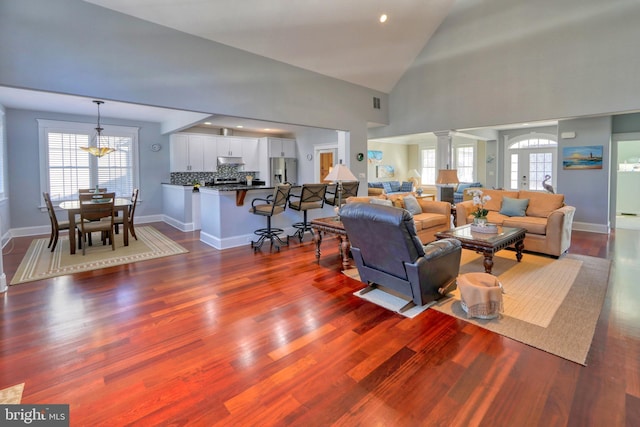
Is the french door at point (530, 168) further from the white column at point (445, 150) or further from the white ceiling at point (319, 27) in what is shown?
the white ceiling at point (319, 27)

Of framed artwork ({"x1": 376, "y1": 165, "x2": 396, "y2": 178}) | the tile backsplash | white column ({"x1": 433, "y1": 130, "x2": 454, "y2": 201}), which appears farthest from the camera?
framed artwork ({"x1": 376, "y1": 165, "x2": 396, "y2": 178})

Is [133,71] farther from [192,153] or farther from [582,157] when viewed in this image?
[582,157]

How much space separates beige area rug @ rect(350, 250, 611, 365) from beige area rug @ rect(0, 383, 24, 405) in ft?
9.99

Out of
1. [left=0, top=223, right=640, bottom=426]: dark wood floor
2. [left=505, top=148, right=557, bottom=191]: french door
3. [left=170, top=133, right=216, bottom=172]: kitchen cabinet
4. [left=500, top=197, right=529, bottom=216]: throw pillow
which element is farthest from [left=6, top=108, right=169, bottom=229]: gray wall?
[left=505, top=148, right=557, bottom=191]: french door

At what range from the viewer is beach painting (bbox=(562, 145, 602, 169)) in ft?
20.9

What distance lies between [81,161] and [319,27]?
6.01 m

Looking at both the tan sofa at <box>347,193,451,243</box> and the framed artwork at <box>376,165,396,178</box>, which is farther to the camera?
the framed artwork at <box>376,165,396,178</box>

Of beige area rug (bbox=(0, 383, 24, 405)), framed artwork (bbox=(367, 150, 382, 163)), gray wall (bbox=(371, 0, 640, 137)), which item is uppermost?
gray wall (bbox=(371, 0, 640, 137))

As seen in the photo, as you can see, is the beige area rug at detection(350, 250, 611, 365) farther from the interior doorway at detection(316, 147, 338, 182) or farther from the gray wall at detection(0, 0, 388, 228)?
the interior doorway at detection(316, 147, 338, 182)

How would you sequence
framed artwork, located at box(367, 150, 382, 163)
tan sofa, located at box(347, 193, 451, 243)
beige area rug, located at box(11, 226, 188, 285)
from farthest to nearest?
framed artwork, located at box(367, 150, 382, 163), tan sofa, located at box(347, 193, 451, 243), beige area rug, located at box(11, 226, 188, 285)

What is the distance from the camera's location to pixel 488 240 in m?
3.76

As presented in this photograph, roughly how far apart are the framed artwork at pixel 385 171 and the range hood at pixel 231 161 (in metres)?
4.94

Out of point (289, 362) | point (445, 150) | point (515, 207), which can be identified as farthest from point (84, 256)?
point (445, 150)

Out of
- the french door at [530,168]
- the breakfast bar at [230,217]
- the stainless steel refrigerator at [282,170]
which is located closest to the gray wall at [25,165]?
the breakfast bar at [230,217]
